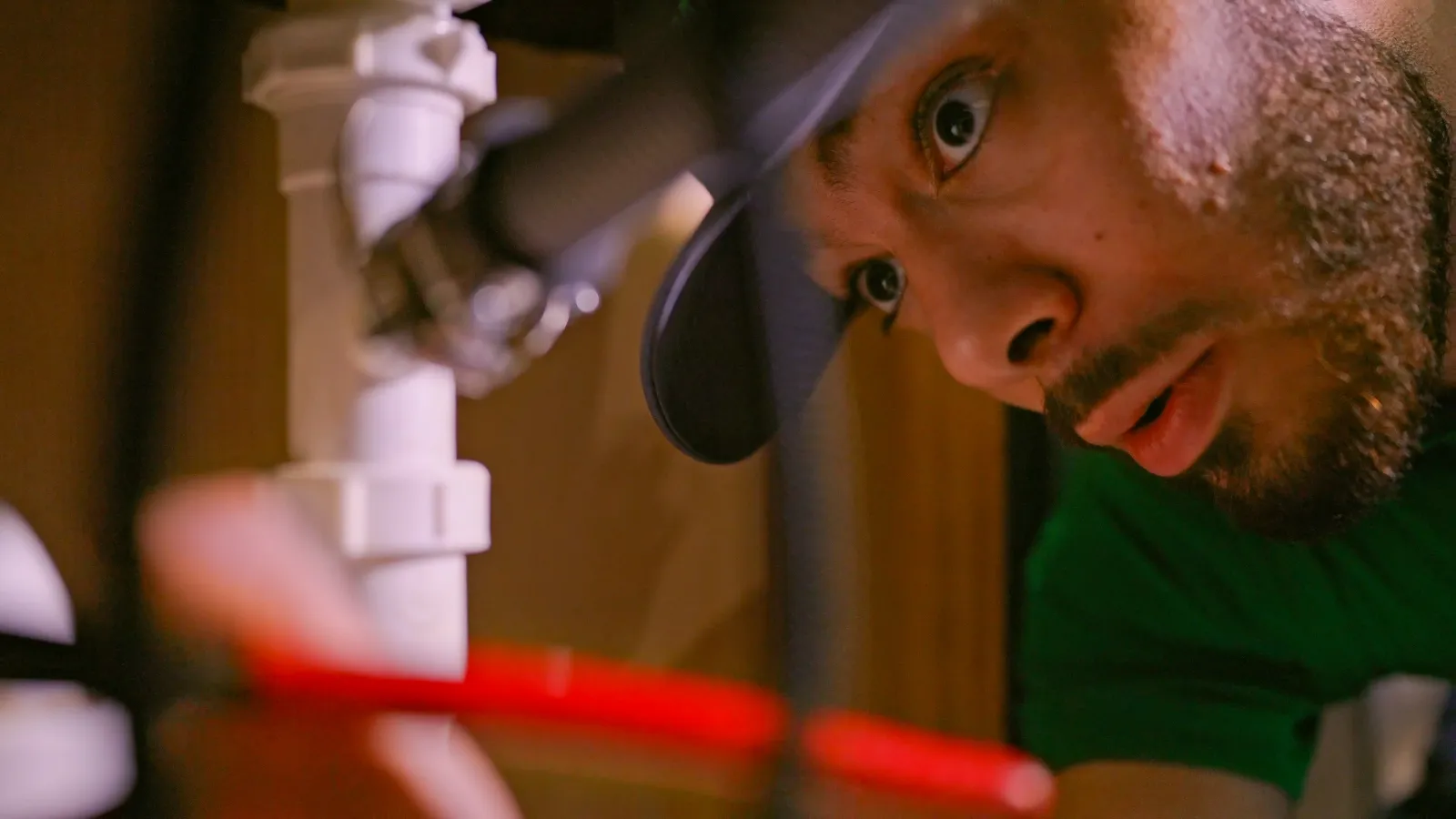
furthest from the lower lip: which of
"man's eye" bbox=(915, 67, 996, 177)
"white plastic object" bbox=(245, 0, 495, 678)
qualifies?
"white plastic object" bbox=(245, 0, 495, 678)

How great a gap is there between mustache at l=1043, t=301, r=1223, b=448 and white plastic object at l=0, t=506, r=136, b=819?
0.37 m

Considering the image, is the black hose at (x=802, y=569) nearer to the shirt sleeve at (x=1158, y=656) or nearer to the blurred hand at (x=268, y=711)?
the blurred hand at (x=268, y=711)

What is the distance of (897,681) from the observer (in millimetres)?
782

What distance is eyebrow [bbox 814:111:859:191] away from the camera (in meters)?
0.45

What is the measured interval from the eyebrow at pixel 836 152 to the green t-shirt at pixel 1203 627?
0.95ft

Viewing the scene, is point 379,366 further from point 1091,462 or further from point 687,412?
point 1091,462

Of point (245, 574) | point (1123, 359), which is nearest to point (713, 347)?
point (1123, 359)

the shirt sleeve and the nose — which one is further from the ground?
the nose

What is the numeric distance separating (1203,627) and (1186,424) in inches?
9.4

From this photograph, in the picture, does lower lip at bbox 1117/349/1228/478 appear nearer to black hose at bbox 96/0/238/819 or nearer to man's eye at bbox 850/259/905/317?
man's eye at bbox 850/259/905/317

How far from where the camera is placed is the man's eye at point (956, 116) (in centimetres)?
43

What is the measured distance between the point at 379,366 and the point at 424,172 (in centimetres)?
8

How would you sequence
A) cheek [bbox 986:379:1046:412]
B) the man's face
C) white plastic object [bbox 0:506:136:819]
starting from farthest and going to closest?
cheek [bbox 986:379:1046:412] → the man's face → white plastic object [bbox 0:506:136:819]

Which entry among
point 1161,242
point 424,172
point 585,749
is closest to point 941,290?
point 1161,242
